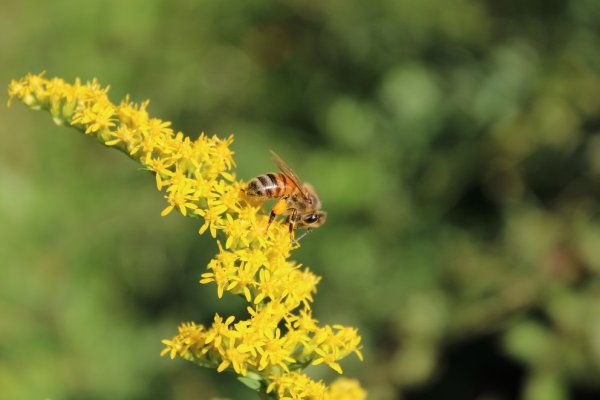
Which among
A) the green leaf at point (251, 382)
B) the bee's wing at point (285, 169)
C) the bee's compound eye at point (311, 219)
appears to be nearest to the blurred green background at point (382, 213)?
the bee's compound eye at point (311, 219)

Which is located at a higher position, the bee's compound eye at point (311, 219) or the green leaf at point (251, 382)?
the bee's compound eye at point (311, 219)

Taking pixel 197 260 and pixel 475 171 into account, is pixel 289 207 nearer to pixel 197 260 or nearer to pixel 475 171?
pixel 197 260

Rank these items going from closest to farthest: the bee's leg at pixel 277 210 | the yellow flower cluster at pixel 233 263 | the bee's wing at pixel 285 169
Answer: the yellow flower cluster at pixel 233 263, the bee's leg at pixel 277 210, the bee's wing at pixel 285 169

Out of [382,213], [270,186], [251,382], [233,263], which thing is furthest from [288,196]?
[382,213]

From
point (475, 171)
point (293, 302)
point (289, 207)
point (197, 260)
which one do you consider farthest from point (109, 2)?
point (293, 302)

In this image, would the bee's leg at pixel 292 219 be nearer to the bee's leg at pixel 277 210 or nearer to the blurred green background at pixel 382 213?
the bee's leg at pixel 277 210

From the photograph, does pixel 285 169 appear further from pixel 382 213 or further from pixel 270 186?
pixel 382 213
